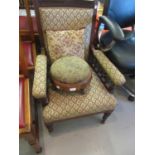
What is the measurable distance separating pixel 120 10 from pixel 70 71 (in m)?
0.85

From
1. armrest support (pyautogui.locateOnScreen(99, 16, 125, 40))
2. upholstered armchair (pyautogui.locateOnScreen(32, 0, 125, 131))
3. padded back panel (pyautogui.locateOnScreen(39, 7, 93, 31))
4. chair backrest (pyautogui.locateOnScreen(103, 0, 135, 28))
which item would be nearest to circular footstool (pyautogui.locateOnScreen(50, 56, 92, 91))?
upholstered armchair (pyautogui.locateOnScreen(32, 0, 125, 131))

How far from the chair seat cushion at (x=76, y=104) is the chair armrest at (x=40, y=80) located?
0.18 metres

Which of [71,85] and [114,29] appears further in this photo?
[114,29]

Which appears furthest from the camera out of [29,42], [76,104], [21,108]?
[29,42]

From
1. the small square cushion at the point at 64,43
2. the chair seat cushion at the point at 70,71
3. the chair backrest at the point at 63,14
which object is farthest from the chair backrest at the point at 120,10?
the chair seat cushion at the point at 70,71

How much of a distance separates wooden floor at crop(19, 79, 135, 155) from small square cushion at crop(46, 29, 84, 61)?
0.67 m

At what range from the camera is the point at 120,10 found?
1.50 meters

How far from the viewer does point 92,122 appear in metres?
1.54

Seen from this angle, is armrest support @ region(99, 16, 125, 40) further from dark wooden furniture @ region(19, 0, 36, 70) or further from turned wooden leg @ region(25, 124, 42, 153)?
turned wooden leg @ region(25, 124, 42, 153)

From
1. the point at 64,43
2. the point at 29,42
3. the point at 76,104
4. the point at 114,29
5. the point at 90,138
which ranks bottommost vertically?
the point at 90,138

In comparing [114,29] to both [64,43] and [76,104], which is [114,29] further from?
[76,104]

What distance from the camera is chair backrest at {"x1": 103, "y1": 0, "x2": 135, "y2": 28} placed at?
1.44 metres

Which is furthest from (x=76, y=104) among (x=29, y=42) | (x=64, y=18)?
(x=29, y=42)
